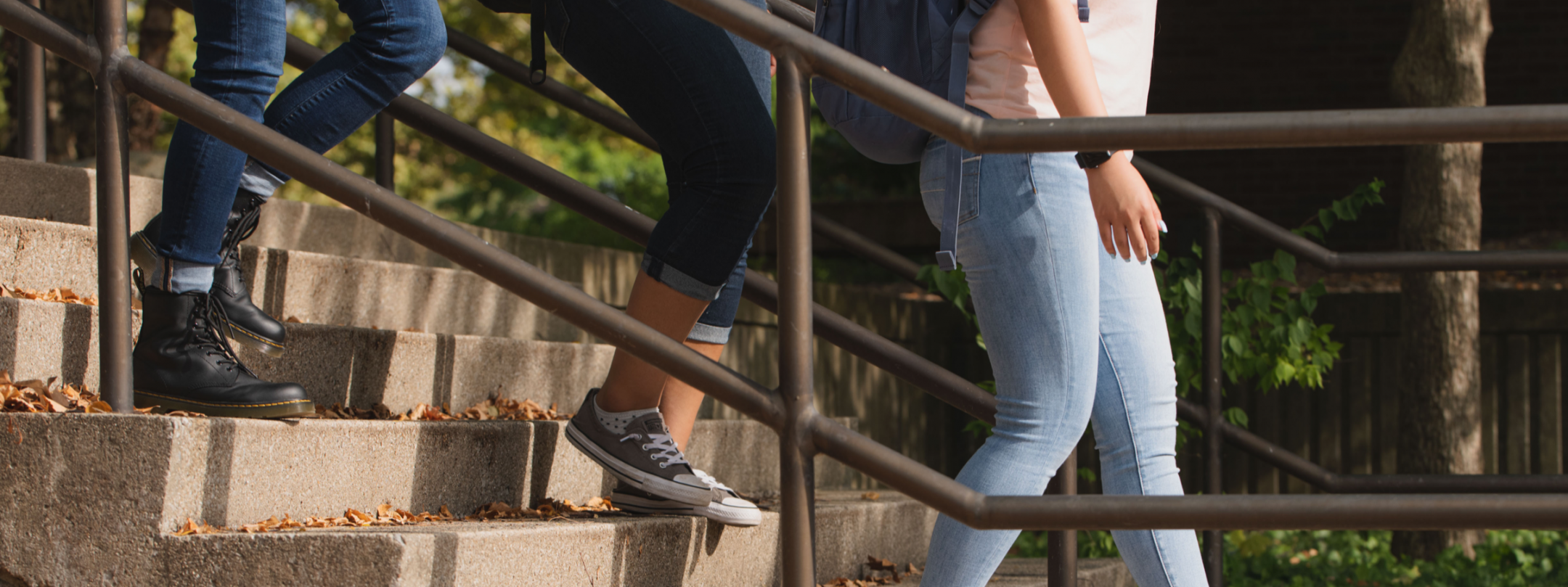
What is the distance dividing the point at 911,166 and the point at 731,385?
722 cm

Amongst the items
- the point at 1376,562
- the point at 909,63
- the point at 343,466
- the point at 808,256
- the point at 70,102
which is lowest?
the point at 1376,562

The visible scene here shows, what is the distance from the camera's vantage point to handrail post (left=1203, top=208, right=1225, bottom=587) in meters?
3.15

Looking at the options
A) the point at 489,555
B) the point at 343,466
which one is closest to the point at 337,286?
the point at 343,466

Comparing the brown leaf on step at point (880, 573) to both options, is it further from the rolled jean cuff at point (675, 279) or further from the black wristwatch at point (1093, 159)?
the black wristwatch at point (1093, 159)

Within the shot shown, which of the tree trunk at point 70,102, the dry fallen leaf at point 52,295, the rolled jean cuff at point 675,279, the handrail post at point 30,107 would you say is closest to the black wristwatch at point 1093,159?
the rolled jean cuff at point 675,279

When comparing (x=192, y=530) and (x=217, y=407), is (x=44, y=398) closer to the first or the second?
(x=217, y=407)

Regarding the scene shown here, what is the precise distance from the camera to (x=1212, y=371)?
10.5 feet

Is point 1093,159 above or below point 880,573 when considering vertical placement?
above

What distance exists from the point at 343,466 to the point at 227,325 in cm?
34

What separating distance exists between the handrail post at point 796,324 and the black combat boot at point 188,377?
95 centimetres

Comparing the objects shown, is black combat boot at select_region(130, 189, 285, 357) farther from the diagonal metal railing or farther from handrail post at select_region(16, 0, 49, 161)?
handrail post at select_region(16, 0, 49, 161)

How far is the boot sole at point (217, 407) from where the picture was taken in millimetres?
2057

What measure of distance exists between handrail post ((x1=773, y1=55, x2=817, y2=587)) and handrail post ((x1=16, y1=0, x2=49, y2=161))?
2.64 meters

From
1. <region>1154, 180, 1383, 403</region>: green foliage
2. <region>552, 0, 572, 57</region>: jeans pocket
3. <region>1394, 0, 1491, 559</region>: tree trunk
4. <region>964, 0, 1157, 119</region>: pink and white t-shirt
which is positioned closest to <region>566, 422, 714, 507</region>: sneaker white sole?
<region>552, 0, 572, 57</region>: jeans pocket
